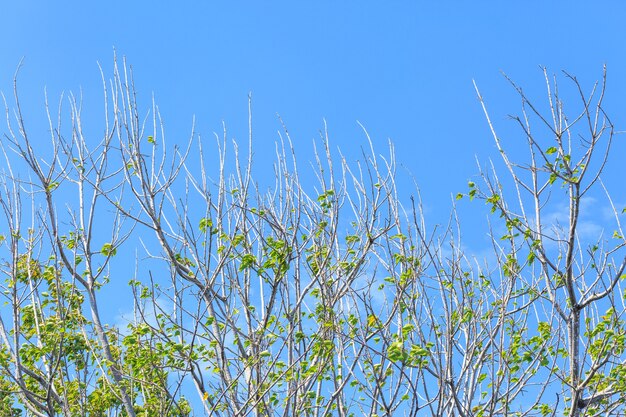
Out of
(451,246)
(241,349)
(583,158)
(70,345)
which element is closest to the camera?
(583,158)

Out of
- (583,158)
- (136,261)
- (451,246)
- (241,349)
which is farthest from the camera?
(136,261)

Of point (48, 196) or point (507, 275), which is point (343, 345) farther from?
point (48, 196)

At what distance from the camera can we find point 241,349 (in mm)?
→ 6285

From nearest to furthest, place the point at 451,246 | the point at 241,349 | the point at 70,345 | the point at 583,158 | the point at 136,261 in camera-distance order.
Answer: the point at 583,158, the point at 241,349, the point at 451,246, the point at 136,261, the point at 70,345

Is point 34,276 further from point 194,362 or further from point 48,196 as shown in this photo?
point 194,362

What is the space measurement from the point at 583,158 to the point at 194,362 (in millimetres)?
3515

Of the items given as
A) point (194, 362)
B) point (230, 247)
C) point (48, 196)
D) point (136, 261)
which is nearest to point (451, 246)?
point (230, 247)

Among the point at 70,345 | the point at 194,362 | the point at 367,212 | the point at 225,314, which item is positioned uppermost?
the point at 367,212

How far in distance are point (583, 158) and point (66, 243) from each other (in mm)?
5038

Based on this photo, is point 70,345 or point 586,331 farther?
point 70,345

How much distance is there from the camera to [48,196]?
6.77 meters

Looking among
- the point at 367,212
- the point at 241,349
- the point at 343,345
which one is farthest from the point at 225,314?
the point at 367,212

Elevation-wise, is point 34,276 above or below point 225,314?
above

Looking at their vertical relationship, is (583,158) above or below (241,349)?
above
